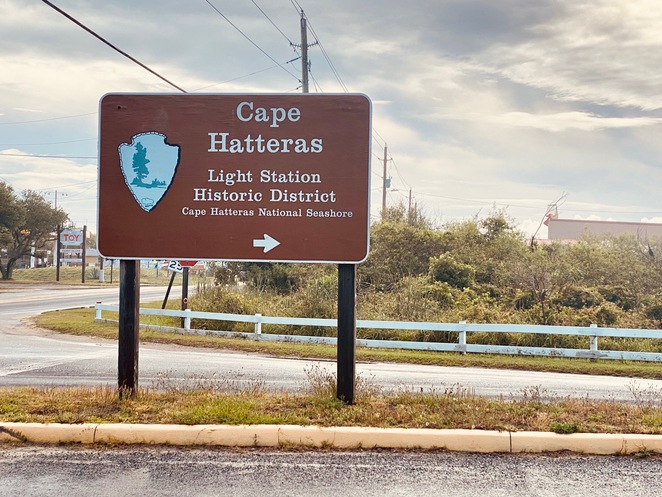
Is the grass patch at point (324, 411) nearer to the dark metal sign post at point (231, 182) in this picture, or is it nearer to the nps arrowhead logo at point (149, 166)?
the dark metal sign post at point (231, 182)

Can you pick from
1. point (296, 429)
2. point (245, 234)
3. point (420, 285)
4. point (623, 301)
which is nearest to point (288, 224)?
point (245, 234)

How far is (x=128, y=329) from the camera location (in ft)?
26.0

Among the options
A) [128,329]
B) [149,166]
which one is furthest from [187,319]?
[149,166]

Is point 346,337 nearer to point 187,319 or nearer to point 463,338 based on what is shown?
point 463,338

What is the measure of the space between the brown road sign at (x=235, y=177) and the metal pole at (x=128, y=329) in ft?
0.97

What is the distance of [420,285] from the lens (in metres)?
25.1

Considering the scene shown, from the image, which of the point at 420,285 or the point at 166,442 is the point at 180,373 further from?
the point at 420,285

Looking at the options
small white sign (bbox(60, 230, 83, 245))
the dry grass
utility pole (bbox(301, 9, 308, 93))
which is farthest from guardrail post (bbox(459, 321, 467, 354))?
Answer: small white sign (bbox(60, 230, 83, 245))

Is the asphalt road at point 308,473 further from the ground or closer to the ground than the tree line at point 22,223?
closer to the ground

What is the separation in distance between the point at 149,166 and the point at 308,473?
4.40 meters

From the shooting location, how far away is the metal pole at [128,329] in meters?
7.84

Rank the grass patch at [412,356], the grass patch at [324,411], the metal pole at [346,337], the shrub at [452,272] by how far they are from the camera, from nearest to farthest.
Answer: the grass patch at [324,411] → the metal pole at [346,337] → the grass patch at [412,356] → the shrub at [452,272]

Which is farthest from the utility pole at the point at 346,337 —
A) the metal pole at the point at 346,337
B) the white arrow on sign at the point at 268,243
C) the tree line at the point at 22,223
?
the tree line at the point at 22,223

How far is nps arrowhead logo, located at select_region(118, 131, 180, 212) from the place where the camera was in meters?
8.05
